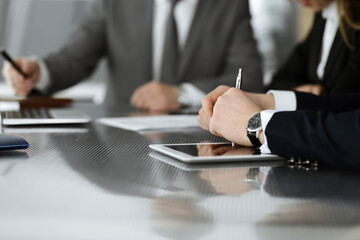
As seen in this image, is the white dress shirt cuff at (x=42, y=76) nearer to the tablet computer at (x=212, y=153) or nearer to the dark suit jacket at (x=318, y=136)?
the tablet computer at (x=212, y=153)

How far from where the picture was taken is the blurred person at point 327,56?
198 centimetres

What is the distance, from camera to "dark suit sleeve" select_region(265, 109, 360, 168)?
863mm

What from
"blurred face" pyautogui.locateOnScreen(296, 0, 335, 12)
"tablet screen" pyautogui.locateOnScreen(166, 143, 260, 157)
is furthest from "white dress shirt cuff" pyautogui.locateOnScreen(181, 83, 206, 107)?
"tablet screen" pyautogui.locateOnScreen(166, 143, 260, 157)

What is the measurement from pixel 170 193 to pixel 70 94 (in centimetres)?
363

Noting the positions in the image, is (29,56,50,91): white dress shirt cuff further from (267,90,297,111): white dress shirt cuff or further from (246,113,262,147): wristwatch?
(246,113,262,147): wristwatch

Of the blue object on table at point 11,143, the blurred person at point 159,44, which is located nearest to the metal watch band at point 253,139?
the blue object on table at point 11,143

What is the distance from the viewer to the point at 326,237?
0.54 metres

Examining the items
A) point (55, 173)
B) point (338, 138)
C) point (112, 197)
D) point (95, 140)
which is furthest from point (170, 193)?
point (95, 140)

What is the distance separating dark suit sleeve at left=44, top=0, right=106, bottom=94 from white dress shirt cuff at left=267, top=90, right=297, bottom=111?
1473 mm

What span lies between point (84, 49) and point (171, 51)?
44 centimetres

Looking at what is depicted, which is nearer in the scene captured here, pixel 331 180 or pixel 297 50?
pixel 331 180

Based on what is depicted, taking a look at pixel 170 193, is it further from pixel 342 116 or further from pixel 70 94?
pixel 70 94

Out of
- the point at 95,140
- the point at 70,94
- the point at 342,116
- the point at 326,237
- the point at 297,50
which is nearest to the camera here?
the point at 326,237

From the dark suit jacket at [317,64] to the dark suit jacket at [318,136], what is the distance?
1114 millimetres
